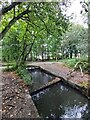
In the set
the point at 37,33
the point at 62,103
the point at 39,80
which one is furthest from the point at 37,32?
the point at 62,103

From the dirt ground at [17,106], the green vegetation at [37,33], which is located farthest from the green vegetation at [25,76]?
the dirt ground at [17,106]

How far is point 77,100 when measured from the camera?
7.39 metres

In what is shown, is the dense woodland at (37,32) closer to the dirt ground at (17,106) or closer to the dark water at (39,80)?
the dirt ground at (17,106)

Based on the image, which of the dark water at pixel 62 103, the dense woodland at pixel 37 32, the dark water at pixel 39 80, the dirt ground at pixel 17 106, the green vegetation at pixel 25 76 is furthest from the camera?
the green vegetation at pixel 25 76

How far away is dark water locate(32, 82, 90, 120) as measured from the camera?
233 inches

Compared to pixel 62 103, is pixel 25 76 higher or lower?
higher

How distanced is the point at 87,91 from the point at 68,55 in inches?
890

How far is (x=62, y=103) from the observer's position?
277 inches

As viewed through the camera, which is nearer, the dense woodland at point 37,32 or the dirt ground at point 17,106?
the dirt ground at point 17,106

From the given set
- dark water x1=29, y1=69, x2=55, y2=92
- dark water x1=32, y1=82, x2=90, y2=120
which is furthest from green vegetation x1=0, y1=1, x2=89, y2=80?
dark water x1=32, y1=82, x2=90, y2=120

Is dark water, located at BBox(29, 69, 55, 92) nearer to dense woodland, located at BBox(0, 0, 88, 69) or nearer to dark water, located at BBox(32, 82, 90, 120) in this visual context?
dark water, located at BBox(32, 82, 90, 120)

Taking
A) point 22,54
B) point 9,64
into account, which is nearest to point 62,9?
point 22,54

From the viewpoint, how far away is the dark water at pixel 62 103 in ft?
19.4

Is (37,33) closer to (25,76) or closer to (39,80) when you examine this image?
(39,80)
